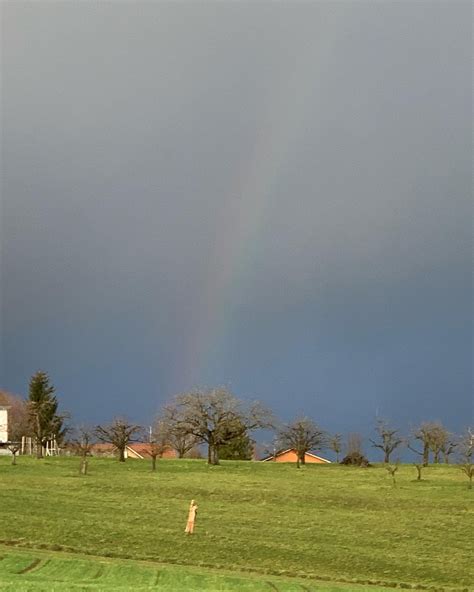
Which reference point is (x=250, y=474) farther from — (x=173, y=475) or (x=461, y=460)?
(x=461, y=460)

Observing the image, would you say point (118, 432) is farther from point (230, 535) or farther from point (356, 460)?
point (230, 535)

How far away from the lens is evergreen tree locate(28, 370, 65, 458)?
96.2m

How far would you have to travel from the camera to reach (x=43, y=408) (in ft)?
325

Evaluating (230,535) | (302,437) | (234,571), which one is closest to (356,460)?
(302,437)

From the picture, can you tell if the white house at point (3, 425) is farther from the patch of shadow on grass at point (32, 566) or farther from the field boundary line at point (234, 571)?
the patch of shadow on grass at point (32, 566)

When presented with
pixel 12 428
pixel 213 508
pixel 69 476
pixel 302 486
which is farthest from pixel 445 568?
pixel 12 428

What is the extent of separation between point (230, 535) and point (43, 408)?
6391 cm

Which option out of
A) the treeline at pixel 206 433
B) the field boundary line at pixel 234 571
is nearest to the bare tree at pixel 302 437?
the treeline at pixel 206 433

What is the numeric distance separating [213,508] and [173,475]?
20.5 m

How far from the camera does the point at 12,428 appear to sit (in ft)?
439

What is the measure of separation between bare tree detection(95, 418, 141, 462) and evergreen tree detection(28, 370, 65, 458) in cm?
666

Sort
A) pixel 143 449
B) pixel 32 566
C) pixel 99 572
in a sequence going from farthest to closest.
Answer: pixel 143 449 → pixel 32 566 → pixel 99 572

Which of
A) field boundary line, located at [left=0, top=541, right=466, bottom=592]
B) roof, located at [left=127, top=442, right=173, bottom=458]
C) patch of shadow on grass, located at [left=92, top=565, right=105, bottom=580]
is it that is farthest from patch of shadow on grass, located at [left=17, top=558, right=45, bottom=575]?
roof, located at [left=127, top=442, right=173, bottom=458]

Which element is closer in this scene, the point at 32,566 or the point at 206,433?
the point at 32,566
